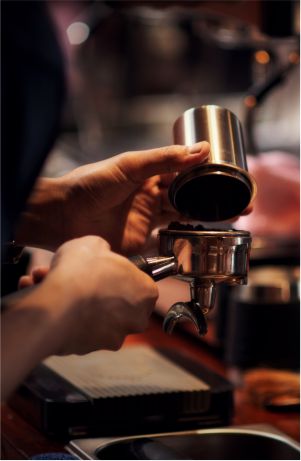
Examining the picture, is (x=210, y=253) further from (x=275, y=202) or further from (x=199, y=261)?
(x=275, y=202)

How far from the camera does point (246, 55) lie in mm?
5004

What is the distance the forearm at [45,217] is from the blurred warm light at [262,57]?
46.3 inches

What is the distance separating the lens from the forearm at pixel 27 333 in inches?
31.4

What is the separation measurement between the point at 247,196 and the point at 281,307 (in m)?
0.65

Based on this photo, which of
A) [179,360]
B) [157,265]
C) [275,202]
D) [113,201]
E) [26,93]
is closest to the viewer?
[26,93]

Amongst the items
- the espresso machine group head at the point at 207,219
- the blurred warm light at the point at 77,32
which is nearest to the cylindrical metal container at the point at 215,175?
the espresso machine group head at the point at 207,219

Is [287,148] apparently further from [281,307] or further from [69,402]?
[69,402]

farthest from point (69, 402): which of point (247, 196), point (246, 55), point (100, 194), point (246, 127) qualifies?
point (246, 55)

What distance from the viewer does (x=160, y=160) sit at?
1125mm

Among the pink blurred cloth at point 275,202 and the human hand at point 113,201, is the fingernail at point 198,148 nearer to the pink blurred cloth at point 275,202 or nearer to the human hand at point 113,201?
the human hand at point 113,201

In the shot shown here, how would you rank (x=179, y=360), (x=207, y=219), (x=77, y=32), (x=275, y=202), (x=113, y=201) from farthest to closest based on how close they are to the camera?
(x=77, y=32) < (x=275, y=202) < (x=179, y=360) < (x=113, y=201) < (x=207, y=219)

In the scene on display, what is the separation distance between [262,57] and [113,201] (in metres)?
1.18

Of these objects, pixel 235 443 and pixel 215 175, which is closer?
pixel 215 175

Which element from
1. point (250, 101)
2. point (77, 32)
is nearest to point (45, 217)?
point (250, 101)
